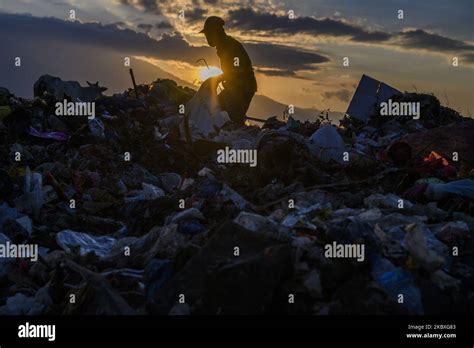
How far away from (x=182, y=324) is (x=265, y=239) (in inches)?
38.1

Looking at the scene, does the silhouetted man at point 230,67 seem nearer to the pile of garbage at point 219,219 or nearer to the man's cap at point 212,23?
the man's cap at point 212,23

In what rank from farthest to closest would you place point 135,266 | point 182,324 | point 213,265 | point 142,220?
point 142,220
point 135,266
point 213,265
point 182,324

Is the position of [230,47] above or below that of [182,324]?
above

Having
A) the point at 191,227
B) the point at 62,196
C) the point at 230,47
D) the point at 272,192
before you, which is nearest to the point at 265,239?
the point at 191,227

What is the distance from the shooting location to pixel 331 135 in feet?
30.5

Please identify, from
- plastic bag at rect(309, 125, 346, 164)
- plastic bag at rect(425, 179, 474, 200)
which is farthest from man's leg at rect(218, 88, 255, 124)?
plastic bag at rect(425, 179, 474, 200)

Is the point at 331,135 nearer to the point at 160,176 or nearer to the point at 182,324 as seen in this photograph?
the point at 160,176

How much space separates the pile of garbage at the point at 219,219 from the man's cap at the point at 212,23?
1.77m

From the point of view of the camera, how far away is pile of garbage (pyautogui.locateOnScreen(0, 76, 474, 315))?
4.51 meters

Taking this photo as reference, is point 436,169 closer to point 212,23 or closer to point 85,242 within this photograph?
point 85,242

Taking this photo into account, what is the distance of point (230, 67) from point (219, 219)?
22.7ft

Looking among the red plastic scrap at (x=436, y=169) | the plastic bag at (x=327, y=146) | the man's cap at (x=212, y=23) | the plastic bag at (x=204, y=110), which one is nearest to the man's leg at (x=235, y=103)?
the plastic bag at (x=204, y=110)

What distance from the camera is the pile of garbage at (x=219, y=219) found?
14.8 feet

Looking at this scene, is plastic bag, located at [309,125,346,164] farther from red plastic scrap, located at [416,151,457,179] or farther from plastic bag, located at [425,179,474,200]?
plastic bag, located at [425,179,474,200]
